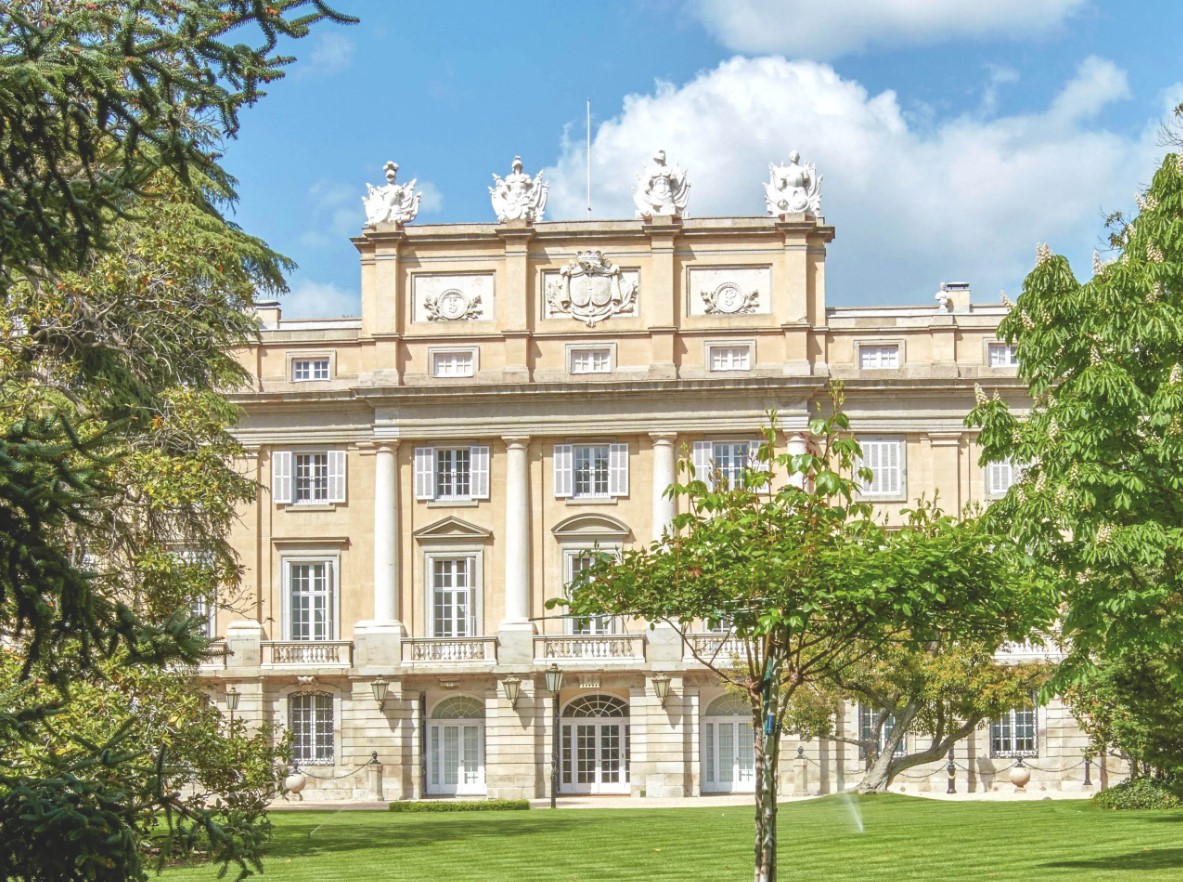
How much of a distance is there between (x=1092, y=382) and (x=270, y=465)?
29.9 metres

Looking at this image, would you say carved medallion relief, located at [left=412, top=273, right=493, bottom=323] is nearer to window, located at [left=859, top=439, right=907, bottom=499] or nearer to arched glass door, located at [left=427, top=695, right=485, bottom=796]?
arched glass door, located at [left=427, top=695, right=485, bottom=796]

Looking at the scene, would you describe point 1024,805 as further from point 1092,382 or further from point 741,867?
point 1092,382

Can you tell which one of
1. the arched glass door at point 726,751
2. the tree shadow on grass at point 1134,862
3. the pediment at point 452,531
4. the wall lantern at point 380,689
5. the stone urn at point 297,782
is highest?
the pediment at point 452,531

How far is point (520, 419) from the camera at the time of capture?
44938mm

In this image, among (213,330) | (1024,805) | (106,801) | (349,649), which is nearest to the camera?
(106,801)

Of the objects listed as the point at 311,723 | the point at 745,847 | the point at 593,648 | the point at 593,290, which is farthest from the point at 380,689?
the point at 745,847

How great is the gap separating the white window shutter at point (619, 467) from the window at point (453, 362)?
4.16 metres

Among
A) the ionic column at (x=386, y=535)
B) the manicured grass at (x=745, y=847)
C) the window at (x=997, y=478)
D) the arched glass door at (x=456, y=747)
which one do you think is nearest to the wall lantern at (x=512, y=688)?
the arched glass door at (x=456, y=747)

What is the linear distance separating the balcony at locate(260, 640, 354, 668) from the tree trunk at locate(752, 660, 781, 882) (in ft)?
98.9

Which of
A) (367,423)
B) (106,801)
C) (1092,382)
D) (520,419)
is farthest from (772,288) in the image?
(106,801)

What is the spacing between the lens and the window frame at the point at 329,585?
4531 centimetres

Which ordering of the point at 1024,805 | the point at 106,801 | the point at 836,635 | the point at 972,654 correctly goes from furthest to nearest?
the point at 972,654 < the point at 1024,805 < the point at 836,635 < the point at 106,801

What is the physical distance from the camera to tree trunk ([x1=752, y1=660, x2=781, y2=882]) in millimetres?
14688

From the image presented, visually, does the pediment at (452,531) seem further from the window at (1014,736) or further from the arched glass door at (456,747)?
the window at (1014,736)
